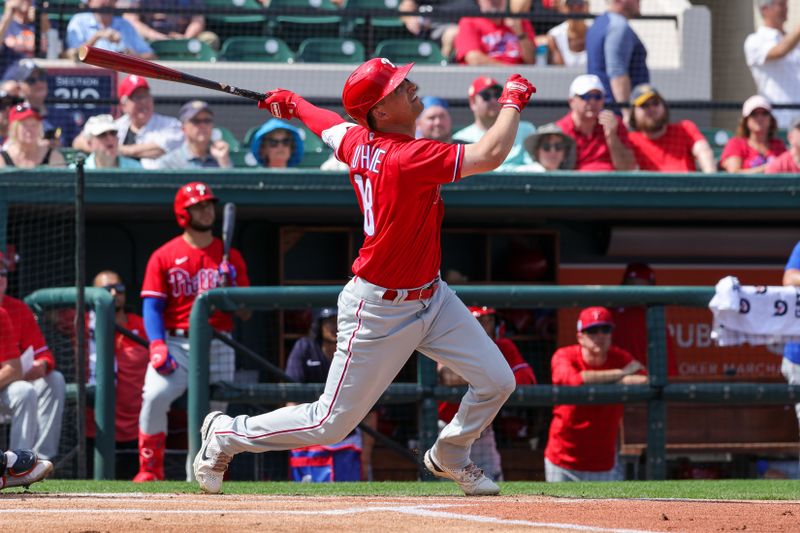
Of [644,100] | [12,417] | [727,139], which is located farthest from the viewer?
[727,139]

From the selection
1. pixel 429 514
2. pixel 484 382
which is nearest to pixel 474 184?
pixel 484 382

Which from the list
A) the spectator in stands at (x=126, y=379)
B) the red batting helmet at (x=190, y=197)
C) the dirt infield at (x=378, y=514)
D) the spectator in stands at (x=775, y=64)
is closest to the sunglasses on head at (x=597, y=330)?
the red batting helmet at (x=190, y=197)

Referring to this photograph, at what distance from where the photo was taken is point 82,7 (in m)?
9.65

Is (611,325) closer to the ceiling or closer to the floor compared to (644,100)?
A: closer to the floor

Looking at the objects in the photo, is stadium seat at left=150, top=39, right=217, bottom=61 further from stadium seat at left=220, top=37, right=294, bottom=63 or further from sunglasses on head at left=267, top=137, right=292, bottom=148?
sunglasses on head at left=267, top=137, right=292, bottom=148

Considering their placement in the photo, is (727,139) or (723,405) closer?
(723,405)

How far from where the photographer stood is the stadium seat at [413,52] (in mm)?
11578

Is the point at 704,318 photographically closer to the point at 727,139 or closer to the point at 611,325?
the point at 727,139

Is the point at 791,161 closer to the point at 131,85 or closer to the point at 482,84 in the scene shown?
the point at 482,84

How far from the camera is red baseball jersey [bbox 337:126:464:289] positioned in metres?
4.62

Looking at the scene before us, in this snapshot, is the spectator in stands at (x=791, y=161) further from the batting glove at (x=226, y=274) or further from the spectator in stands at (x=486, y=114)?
the batting glove at (x=226, y=274)

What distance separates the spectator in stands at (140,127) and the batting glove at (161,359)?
6.60ft

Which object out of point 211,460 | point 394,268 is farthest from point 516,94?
point 211,460

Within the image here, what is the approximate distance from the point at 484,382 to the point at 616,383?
2749mm
